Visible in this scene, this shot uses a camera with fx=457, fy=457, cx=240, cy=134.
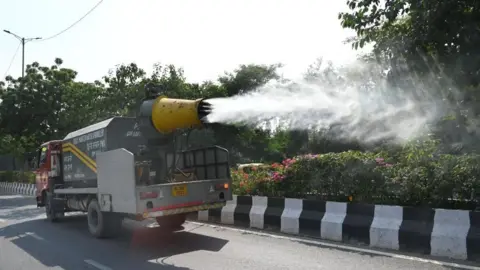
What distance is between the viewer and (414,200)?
24.4ft

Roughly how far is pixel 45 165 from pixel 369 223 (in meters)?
9.62

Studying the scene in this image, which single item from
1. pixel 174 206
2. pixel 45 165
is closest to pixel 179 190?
pixel 174 206

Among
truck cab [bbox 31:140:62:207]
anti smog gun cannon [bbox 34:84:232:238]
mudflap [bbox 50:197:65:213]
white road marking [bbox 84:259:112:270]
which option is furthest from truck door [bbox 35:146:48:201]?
white road marking [bbox 84:259:112:270]

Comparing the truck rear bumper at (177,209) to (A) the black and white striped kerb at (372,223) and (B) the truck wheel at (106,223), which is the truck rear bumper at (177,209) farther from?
(B) the truck wheel at (106,223)

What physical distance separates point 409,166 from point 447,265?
2177 mm

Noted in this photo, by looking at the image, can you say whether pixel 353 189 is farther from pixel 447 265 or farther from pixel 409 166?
pixel 447 265

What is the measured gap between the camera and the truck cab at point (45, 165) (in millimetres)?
12688

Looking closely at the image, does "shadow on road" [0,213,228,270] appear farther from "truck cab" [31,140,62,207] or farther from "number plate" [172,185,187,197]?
"truck cab" [31,140,62,207]

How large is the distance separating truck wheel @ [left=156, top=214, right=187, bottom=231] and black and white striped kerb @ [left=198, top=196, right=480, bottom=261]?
3.85 ft

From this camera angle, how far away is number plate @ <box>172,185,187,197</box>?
8.34 m

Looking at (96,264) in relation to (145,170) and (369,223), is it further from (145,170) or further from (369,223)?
(369,223)

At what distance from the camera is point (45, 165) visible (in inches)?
518

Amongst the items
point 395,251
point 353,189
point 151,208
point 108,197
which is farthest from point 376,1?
point 108,197

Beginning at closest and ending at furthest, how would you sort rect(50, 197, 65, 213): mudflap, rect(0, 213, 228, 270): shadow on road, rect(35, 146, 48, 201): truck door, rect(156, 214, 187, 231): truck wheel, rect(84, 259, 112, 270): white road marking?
rect(84, 259, 112, 270): white road marking → rect(0, 213, 228, 270): shadow on road → rect(156, 214, 187, 231): truck wheel → rect(50, 197, 65, 213): mudflap → rect(35, 146, 48, 201): truck door
